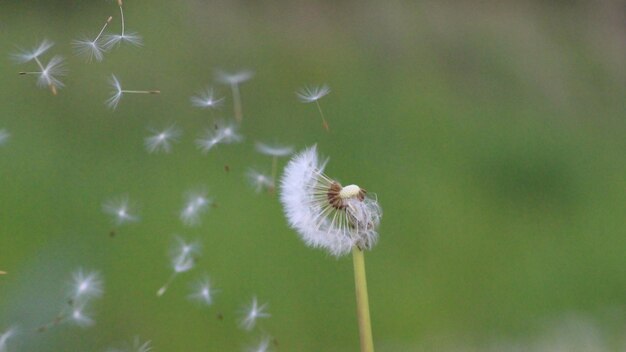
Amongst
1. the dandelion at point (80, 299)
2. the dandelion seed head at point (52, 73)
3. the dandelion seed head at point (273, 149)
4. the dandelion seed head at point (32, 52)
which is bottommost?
the dandelion at point (80, 299)

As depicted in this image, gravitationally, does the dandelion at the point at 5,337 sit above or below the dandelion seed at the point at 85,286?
below

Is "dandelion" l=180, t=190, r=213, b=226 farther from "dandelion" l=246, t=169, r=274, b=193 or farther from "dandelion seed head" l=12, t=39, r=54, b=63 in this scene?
"dandelion seed head" l=12, t=39, r=54, b=63

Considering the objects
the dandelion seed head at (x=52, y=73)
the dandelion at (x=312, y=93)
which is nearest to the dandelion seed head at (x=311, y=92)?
the dandelion at (x=312, y=93)

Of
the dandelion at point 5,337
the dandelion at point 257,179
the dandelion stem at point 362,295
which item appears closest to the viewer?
the dandelion stem at point 362,295

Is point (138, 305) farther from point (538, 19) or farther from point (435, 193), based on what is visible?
point (538, 19)

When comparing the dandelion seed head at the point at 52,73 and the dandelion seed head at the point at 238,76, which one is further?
the dandelion seed head at the point at 238,76

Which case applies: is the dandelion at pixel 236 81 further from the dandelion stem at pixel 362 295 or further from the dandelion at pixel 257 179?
the dandelion stem at pixel 362 295

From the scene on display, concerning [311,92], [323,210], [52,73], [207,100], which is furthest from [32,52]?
[323,210]
